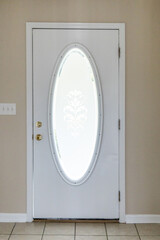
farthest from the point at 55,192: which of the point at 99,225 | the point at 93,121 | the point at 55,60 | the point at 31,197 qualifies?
the point at 55,60

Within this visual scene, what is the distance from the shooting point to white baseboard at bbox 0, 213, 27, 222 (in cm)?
318

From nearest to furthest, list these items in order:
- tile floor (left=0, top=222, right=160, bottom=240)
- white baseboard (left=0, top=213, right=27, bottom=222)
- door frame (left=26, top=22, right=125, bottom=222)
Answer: tile floor (left=0, top=222, right=160, bottom=240)
door frame (left=26, top=22, right=125, bottom=222)
white baseboard (left=0, top=213, right=27, bottom=222)

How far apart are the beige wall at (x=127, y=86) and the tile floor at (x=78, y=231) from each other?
0.18m

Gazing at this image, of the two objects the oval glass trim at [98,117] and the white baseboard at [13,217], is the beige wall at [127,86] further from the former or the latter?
the oval glass trim at [98,117]

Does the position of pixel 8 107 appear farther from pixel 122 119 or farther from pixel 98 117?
pixel 122 119

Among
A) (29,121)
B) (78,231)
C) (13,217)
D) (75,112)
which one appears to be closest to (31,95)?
(29,121)

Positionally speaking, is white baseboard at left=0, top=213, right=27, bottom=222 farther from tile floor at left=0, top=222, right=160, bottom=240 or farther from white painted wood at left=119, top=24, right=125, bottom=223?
white painted wood at left=119, top=24, right=125, bottom=223

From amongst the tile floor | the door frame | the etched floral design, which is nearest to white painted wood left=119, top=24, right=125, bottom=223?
the door frame

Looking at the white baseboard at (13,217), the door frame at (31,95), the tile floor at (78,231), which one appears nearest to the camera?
the tile floor at (78,231)

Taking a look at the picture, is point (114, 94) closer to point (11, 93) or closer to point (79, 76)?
point (79, 76)

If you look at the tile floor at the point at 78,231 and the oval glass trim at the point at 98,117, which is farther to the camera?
the oval glass trim at the point at 98,117

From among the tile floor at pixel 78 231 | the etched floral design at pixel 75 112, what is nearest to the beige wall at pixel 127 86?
the tile floor at pixel 78 231

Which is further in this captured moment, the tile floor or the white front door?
the white front door

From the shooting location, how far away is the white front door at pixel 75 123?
122 inches
